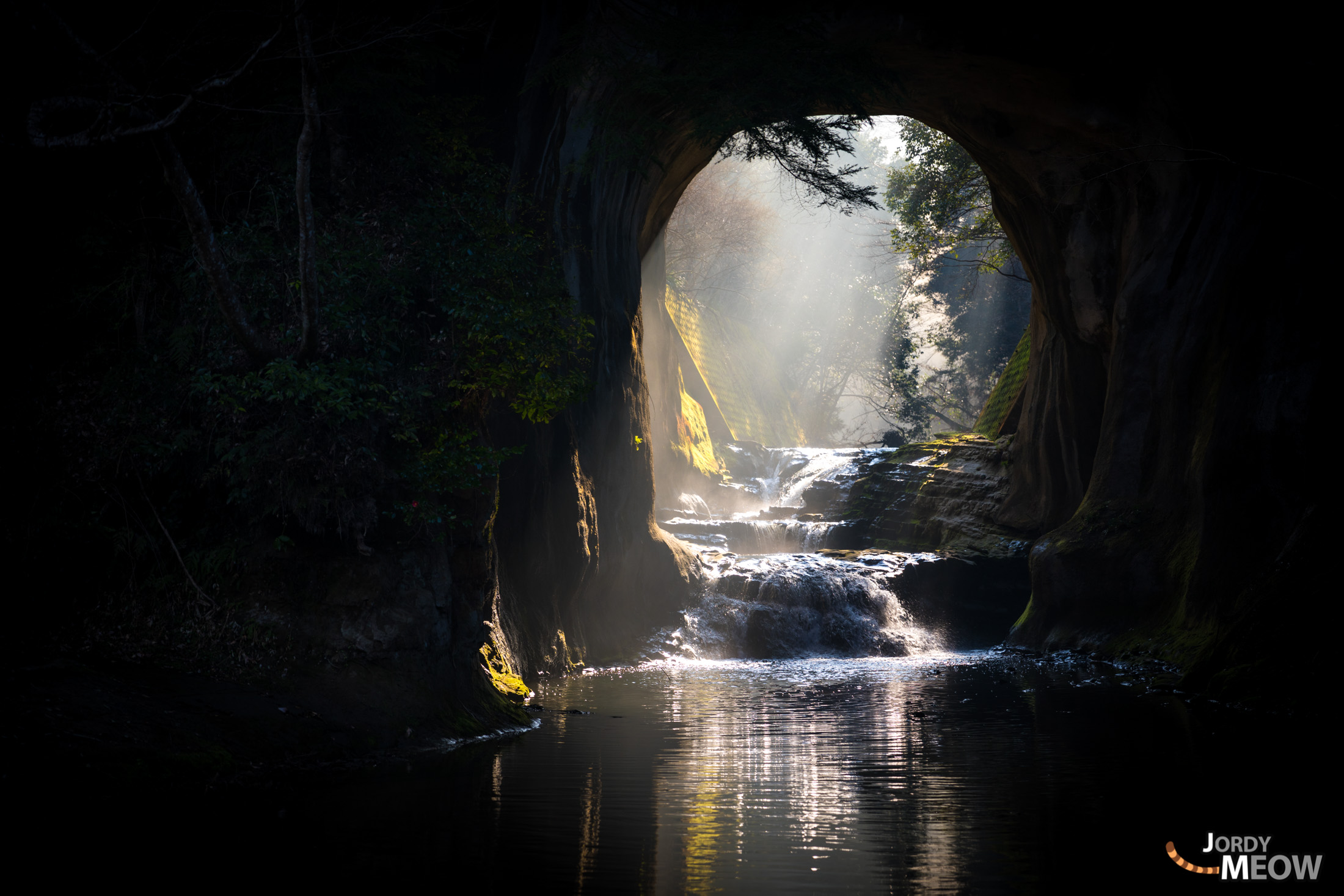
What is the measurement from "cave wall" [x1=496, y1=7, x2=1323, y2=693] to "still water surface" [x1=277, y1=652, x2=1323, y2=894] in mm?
3713

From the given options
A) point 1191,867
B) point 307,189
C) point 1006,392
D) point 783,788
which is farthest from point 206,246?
point 1006,392

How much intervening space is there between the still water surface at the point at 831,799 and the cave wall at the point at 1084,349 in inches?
146

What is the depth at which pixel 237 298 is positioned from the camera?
905 centimetres

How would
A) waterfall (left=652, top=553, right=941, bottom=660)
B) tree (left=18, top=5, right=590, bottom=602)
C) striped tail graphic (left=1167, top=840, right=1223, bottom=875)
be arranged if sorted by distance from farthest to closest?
waterfall (left=652, top=553, right=941, bottom=660)
tree (left=18, top=5, right=590, bottom=602)
striped tail graphic (left=1167, top=840, right=1223, bottom=875)

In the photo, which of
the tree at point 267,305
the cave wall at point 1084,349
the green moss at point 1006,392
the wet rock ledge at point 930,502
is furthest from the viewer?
the green moss at point 1006,392

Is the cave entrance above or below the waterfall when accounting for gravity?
above

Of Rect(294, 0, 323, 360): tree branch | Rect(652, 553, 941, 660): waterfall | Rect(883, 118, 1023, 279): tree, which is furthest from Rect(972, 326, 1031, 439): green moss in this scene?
Rect(294, 0, 323, 360): tree branch

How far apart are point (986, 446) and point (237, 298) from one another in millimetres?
20381

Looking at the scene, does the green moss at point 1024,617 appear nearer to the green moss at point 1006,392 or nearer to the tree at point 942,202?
the green moss at point 1006,392

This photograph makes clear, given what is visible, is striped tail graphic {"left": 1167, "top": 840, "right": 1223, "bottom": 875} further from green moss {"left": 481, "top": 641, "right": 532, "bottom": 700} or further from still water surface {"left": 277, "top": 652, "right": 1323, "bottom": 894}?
green moss {"left": 481, "top": 641, "right": 532, "bottom": 700}

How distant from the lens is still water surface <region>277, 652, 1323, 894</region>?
5113 mm

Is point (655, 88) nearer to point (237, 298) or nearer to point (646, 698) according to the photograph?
point (237, 298)

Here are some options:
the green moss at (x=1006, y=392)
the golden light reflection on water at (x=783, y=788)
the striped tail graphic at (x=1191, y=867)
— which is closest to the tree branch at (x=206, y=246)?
the golden light reflection on water at (x=783, y=788)

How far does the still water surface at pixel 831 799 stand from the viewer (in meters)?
5.11
